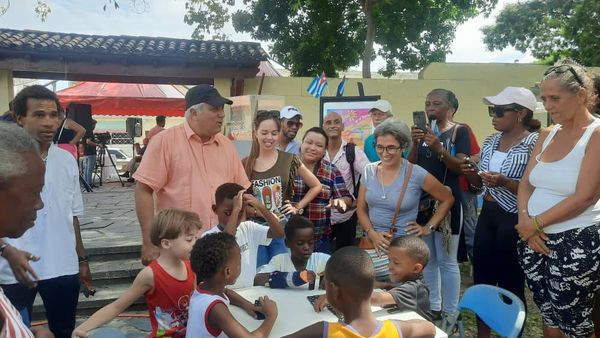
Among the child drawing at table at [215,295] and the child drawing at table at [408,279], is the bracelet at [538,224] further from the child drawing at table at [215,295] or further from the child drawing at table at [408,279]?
the child drawing at table at [215,295]

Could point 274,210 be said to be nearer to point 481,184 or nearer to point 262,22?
point 481,184

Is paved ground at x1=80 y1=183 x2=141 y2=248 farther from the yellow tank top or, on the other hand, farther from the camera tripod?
the yellow tank top

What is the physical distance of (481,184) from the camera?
373cm

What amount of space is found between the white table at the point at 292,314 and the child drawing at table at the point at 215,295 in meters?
0.08

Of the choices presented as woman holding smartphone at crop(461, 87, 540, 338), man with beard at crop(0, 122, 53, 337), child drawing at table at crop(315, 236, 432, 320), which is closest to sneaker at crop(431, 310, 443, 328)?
woman holding smartphone at crop(461, 87, 540, 338)

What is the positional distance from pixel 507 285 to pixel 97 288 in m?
4.04

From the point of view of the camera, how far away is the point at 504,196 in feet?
10.8

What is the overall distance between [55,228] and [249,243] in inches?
46.3

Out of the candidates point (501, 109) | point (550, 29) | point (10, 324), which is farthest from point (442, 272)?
point (550, 29)

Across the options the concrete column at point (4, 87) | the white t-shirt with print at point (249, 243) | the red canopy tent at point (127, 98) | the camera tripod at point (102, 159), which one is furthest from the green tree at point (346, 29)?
the white t-shirt with print at point (249, 243)

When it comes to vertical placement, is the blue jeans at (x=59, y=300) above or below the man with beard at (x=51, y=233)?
below

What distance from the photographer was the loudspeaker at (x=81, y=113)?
35.1 feet

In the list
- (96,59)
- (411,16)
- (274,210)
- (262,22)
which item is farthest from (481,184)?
(262,22)

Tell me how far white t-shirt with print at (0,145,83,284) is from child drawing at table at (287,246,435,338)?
1487 millimetres
